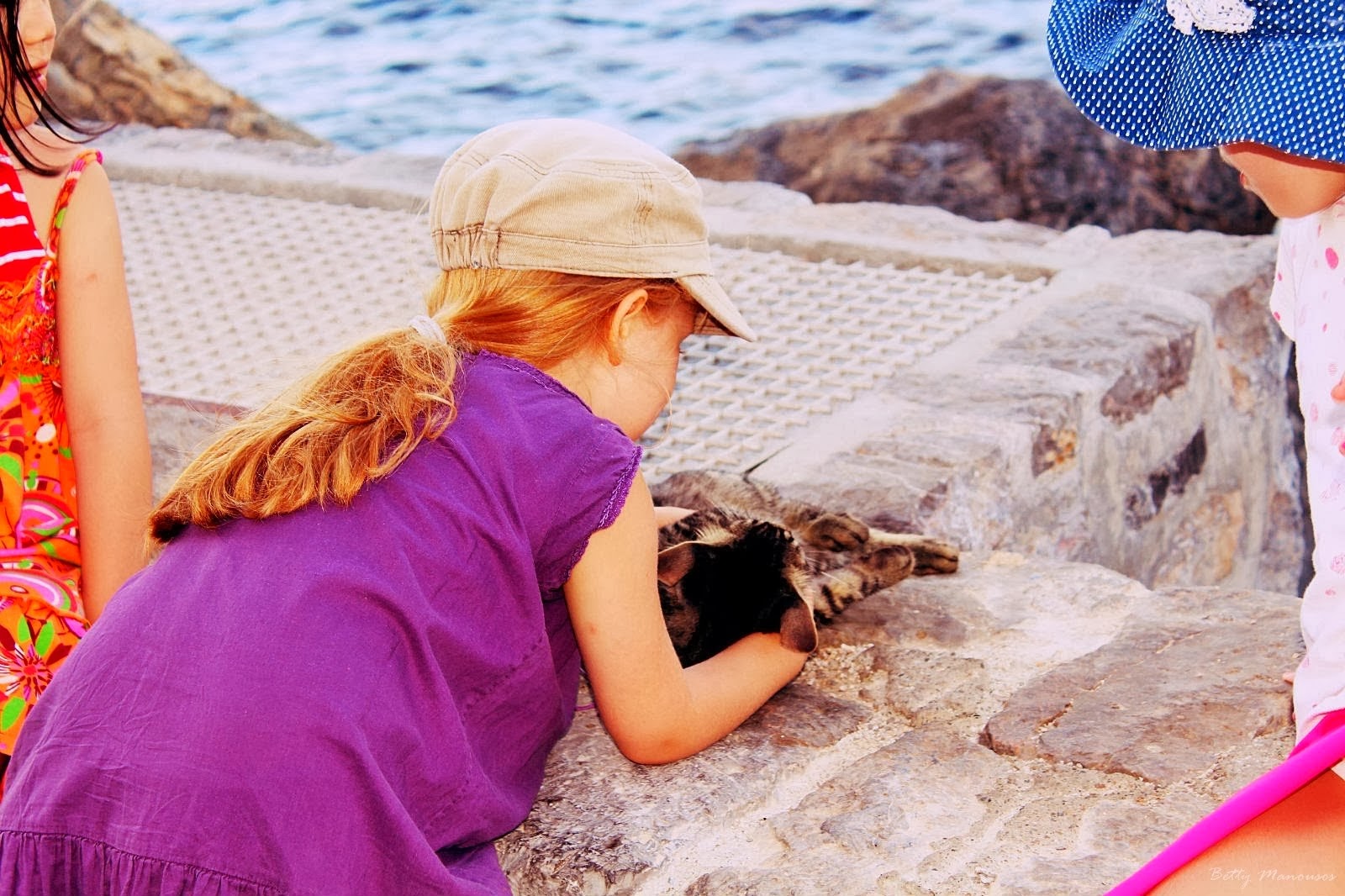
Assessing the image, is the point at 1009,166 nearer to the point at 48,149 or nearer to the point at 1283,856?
the point at 48,149

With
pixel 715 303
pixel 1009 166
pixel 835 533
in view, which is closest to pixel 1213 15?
pixel 715 303

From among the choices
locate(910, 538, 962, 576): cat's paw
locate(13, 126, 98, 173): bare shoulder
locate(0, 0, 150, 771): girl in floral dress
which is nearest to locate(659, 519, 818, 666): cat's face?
locate(910, 538, 962, 576): cat's paw

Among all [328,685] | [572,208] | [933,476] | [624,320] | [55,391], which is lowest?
[933,476]

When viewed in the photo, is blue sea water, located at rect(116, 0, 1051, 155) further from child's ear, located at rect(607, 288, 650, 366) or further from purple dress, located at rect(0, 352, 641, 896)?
purple dress, located at rect(0, 352, 641, 896)

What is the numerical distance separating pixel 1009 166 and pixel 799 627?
4104mm

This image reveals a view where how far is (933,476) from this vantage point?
2.71m

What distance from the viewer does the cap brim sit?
176 centimetres

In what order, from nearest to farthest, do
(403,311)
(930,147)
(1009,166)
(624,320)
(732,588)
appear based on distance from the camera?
(624,320)
(732,588)
(403,311)
(1009,166)
(930,147)

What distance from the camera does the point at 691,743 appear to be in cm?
189

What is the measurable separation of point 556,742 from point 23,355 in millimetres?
858

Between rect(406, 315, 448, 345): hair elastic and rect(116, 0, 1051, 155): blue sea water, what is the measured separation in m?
6.49

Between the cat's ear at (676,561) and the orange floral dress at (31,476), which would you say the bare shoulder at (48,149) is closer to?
the orange floral dress at (31,476)

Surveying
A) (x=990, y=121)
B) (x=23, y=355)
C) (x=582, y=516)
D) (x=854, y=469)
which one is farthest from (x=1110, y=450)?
(x=990, y=121)

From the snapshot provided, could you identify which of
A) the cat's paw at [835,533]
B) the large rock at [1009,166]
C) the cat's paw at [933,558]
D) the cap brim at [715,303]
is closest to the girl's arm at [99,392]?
the cap brim at [715,303]
